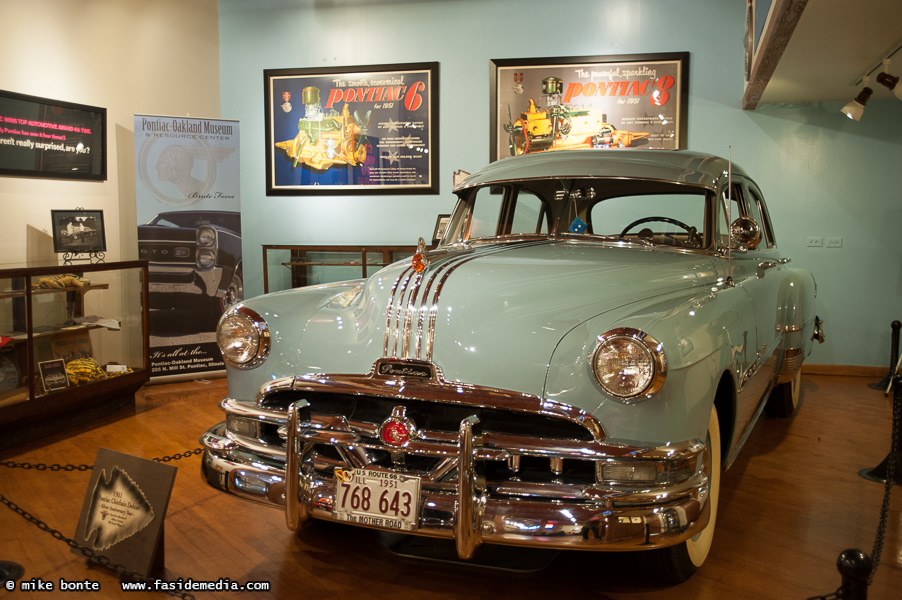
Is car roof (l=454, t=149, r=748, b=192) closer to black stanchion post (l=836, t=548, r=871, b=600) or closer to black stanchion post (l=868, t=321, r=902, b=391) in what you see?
black stanchion post (l=836, t=548, r=871, b=600)

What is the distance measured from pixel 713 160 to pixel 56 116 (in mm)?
4806

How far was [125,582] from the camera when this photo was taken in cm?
233

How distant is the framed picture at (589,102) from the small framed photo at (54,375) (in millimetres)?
4089

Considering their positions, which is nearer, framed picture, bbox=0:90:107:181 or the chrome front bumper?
the chrome front bumper

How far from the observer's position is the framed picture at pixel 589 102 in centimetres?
624

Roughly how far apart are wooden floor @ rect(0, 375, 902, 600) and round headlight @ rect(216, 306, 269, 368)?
758 millimetres

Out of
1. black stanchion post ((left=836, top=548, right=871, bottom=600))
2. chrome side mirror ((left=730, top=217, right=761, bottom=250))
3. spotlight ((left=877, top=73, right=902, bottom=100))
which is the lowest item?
black stanchion post ((left=836, top=548, right=871, bottom=600))

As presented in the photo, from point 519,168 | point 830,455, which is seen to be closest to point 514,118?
point 519,168

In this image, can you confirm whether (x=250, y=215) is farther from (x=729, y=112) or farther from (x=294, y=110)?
(x=729, y=112)

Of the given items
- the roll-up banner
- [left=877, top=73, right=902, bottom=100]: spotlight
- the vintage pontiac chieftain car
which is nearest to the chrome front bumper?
the vintage pontiac chieftain car

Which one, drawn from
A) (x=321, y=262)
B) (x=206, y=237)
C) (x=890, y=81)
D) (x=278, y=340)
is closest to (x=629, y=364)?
(x=278, y=340)

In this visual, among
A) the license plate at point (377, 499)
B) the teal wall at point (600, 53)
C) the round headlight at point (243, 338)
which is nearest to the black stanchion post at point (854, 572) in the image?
the license plate at point (377, 499)

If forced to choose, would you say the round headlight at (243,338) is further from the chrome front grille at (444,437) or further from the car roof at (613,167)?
the car roof at (613,167)

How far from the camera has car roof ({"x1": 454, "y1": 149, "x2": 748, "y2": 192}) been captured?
3010 mm
